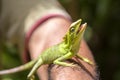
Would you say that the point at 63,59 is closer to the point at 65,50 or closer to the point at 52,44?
the point at 65,50

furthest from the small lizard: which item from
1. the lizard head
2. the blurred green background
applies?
the blurred green background

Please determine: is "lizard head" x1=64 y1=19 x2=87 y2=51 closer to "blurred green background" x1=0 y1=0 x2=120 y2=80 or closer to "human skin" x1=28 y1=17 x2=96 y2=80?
"human skin" x1=28 y1=17 x2=96 y2=80

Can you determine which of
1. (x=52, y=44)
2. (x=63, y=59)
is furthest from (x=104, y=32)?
(x=63, y=59)

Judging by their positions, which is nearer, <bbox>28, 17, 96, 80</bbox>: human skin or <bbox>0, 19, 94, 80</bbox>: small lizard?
<bbox>28, 17, 96, 80</bbox>: human skin

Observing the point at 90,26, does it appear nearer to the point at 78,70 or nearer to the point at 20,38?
the point at 20,38

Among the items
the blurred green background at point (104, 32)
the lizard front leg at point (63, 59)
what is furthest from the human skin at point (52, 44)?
the blurred green background at point (104, 32)

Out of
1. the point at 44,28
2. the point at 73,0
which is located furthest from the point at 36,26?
the point at 73,0
